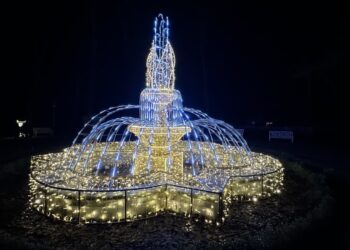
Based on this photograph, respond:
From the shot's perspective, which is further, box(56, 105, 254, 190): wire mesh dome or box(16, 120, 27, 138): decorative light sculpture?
box(16, 120, 27, 138): decorative light sculpture

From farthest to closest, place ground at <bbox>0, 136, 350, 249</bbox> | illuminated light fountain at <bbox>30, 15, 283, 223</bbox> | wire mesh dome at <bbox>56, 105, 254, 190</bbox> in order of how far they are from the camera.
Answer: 1. wire mesh dome at <bbox>56, 105, 254, 190</bbox>
2. illuminated light fountain at <bbox>30, 15, 283, 223</bbox>
3. ground at <bbox>0, 136, 350, 249</bbox>

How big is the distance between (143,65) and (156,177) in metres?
24.5

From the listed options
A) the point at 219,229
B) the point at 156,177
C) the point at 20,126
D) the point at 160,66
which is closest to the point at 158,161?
the point at 156,177

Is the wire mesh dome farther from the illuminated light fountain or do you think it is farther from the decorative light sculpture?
the decorative light sculpture

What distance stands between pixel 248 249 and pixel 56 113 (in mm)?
26441

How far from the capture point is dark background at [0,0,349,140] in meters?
25.4

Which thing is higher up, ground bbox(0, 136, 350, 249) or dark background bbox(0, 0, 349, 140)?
dark background bbox(0, 0, 349, 140)

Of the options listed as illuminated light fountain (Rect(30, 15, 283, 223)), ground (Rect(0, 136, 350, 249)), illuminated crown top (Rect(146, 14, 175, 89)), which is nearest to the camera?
ground (Rect(0, 136, 350, 249))

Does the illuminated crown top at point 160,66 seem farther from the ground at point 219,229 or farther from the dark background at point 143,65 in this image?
the dark background at point 143,65

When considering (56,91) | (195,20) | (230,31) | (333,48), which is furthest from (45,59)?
(333,48)

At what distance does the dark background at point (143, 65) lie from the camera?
25391 millimetres

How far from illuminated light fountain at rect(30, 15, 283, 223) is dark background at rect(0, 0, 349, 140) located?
15.6m

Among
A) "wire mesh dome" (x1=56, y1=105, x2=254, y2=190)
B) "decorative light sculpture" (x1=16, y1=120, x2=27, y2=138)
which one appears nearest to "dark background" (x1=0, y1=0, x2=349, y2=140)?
"decorative light sculpture" (x1=16, y1=120, x2=27, y2=138)

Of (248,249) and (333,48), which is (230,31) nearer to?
(333,48)
